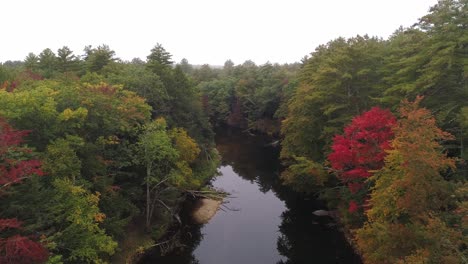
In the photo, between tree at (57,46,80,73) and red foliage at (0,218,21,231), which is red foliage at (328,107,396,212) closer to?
red foliage at (0,218,21,231)

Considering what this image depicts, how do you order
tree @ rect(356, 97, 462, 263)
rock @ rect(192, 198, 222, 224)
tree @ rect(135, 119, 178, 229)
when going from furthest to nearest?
1. rock @ rect(192, 198, 222, 224)
2. tree @ rect(135, 119, 178, 229)
3. tree @ rect(356, 97, 462, 263)

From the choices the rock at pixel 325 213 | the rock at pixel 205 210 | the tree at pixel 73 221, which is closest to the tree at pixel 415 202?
the rock at pixel 325 213

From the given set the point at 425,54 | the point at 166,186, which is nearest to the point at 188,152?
the point at 166,186

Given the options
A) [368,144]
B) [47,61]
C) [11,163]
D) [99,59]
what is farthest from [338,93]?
[47,61]

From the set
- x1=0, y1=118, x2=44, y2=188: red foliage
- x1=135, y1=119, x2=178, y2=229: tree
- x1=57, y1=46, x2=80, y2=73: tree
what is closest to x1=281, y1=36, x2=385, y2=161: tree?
x1=135, y1=119, x2=178, y2=229: tree

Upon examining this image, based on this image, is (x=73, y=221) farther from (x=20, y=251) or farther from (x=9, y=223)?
(x=9, y=223)

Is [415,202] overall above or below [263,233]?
above

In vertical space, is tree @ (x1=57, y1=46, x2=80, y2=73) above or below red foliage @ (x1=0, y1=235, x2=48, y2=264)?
above

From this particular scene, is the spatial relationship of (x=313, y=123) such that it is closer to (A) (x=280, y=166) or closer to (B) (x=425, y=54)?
(B) (x=425, y=54)
